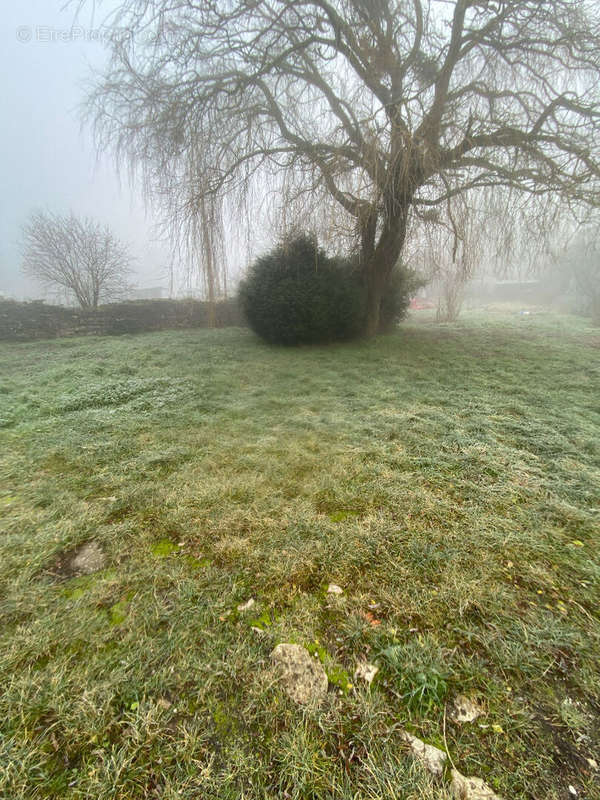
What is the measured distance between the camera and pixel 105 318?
9.09 metres

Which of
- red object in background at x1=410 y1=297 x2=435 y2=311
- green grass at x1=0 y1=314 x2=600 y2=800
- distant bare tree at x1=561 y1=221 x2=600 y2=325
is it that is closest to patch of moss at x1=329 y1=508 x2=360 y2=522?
green grass at x1=0 y1=314 x2=600 y2=800

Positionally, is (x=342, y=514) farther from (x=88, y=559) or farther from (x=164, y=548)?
(x=88, y=559)

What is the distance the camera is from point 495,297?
85.4ft

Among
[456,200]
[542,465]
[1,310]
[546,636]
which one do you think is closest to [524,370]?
[456,200]

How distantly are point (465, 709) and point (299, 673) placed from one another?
518 mm

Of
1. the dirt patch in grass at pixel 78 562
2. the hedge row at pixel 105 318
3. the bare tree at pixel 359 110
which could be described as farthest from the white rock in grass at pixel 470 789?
the hedge row at pixel 105 318

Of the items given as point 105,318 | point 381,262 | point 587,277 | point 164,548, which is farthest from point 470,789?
point 587,277

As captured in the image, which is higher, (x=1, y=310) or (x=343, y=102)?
(x=343, y=102)

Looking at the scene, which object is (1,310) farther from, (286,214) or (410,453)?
(410,453)

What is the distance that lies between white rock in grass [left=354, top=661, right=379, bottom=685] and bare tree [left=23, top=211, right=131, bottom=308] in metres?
12.5

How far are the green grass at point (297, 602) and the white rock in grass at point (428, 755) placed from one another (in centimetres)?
3

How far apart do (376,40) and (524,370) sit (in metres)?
5.51

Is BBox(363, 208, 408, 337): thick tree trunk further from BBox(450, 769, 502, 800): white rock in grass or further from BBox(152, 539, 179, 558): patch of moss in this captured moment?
BBox(450, 769, 502, 800): white rock in grass

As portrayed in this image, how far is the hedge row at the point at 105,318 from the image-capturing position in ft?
27.1
